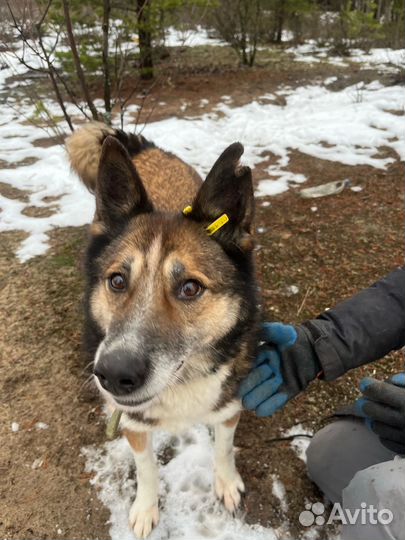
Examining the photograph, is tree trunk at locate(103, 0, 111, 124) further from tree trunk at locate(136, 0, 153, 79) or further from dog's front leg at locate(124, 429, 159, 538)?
dog's front leg at locate(124, 429, 159, 538)

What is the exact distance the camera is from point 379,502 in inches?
69.1

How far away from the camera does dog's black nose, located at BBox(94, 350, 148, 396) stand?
1.59 meters

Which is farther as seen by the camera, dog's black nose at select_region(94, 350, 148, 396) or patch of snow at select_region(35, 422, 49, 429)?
patch of snow at select_region(35, 422, 49, 429)

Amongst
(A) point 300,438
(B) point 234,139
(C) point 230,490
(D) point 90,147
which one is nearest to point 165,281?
(C) point 230,490

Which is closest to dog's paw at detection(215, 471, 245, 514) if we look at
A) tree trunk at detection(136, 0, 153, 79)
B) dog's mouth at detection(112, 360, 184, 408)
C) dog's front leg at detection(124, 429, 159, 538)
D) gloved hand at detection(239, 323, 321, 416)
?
dog's front leg at detection(124, 429, 159, 538)

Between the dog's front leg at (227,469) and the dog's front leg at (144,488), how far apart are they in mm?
375

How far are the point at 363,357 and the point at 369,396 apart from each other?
32 centimetres

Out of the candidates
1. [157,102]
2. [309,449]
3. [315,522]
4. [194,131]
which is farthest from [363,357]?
[157,102]

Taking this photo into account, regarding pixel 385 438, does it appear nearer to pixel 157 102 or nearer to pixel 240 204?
pixel 240 204

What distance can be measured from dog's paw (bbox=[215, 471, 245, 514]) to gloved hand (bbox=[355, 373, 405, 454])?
34.1 inches

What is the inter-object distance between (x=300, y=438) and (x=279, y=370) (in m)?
0.70

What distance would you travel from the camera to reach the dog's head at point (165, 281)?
5.60ft

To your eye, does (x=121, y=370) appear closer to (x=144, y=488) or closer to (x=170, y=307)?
(x=170, y=307)

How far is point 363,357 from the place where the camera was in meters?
2.43
